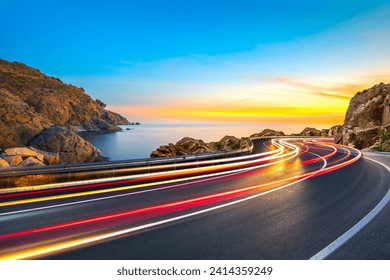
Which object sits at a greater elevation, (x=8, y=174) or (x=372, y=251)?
(x=8, y=174)

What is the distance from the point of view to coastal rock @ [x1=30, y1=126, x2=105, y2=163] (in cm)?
3812

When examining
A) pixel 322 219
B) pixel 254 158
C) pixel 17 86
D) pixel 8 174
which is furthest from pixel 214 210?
pixel 17 86

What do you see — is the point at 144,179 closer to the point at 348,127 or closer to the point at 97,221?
the point at 97,221

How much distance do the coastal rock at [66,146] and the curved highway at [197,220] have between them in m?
30.3

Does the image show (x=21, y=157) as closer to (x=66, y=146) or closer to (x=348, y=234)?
(x=66, y=146)

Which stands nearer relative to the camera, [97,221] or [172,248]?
[172,248]

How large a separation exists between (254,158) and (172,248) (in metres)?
16.5

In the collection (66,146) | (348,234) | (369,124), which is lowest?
(348,234)

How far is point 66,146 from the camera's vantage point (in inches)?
1522

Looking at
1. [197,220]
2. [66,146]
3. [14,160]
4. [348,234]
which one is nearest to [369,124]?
[348,234]

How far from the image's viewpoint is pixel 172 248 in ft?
15.2

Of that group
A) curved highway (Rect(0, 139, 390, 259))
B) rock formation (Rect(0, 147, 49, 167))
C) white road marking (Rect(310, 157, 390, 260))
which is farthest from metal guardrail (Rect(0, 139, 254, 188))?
white road marking (Rect(310, 157, 390, 260))

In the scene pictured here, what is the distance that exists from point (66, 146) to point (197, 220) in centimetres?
3762
